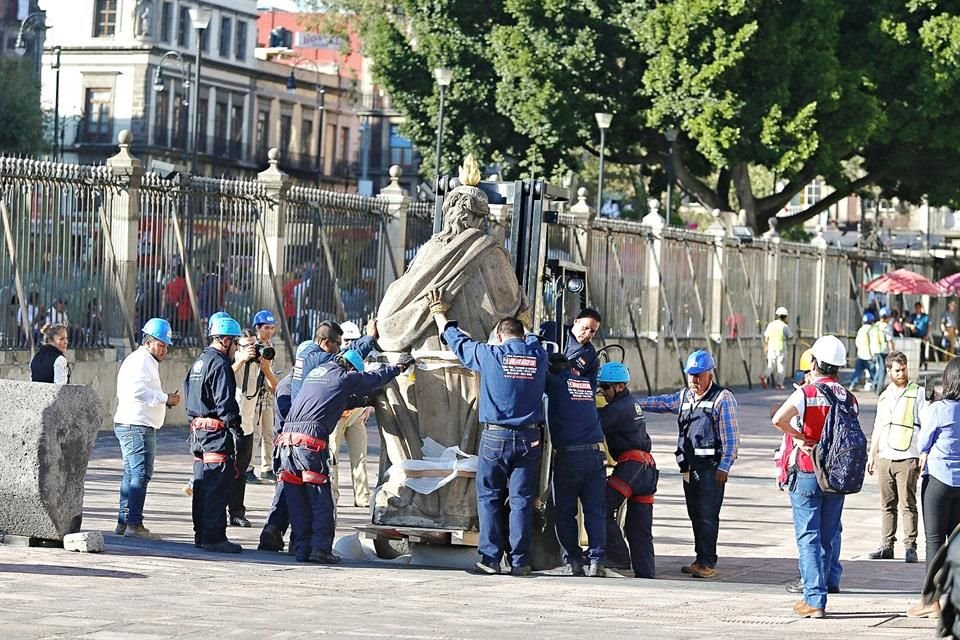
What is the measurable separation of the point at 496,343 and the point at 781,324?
25611 mm

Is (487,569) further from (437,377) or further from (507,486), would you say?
(437,377)

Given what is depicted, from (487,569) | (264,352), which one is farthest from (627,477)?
(264,352)

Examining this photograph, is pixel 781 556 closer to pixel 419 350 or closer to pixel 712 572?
pixel 712 572

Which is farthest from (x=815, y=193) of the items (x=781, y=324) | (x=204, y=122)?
(x=781, y=324)

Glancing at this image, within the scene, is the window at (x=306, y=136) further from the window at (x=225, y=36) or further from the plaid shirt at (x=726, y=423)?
the plaid shirt at (x=726, y=423)

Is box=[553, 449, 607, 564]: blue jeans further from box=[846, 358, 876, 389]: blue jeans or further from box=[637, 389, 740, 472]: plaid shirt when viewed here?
box=[846, 358, 876, 389]: blue jeans

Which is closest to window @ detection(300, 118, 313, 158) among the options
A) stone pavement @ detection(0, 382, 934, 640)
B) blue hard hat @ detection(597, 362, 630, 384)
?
stone pavement @ detection(0, 382, 934, 640)

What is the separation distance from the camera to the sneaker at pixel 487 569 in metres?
12.9

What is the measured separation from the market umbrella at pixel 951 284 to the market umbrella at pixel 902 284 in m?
4.56

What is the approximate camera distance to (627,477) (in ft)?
44.5

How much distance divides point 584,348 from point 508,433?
1.32m

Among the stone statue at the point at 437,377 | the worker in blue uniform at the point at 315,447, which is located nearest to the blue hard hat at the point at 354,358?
the worker in blue uniform at the point at 315,447

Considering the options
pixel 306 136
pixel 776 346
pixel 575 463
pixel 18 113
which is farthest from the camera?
pixel 306 136

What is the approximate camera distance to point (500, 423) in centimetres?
1280
